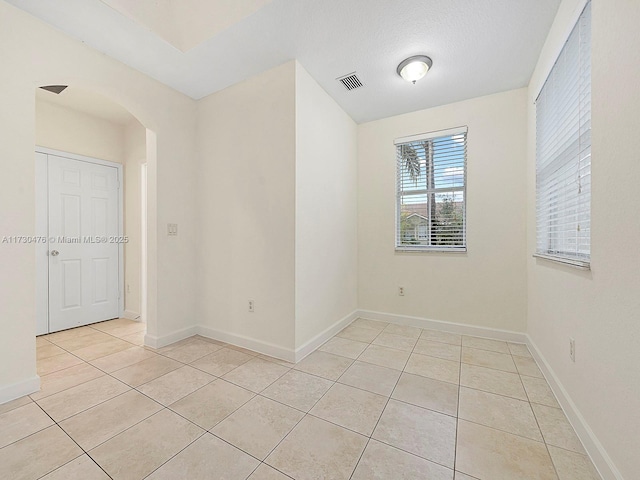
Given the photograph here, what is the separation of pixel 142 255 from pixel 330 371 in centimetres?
302

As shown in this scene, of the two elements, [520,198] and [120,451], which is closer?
[120,451]

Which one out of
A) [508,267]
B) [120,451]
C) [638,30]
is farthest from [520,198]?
[120,451]

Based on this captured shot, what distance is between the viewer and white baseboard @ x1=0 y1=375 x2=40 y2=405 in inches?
69.6

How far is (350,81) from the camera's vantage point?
2727 millimetres

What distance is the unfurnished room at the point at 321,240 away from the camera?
133 centimetres

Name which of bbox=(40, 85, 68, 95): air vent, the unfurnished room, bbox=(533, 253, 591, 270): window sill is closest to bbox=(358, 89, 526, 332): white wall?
the unfurnished room

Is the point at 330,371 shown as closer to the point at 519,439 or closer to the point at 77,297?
the point at 519,439

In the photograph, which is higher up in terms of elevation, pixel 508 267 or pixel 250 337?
pixel 508 267

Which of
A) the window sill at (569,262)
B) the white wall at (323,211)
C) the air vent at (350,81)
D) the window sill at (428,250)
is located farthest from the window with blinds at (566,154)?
the white wall at (323,211)

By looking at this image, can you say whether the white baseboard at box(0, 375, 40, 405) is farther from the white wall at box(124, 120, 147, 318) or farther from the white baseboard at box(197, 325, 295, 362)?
the white wall at box(124, 120, 147, 318)

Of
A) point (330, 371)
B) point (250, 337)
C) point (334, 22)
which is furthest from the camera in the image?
point (250, 337)

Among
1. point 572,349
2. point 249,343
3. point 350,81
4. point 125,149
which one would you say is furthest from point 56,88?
point 572,349

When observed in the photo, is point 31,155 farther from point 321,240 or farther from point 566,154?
point 566,154

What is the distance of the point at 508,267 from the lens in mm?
2879
